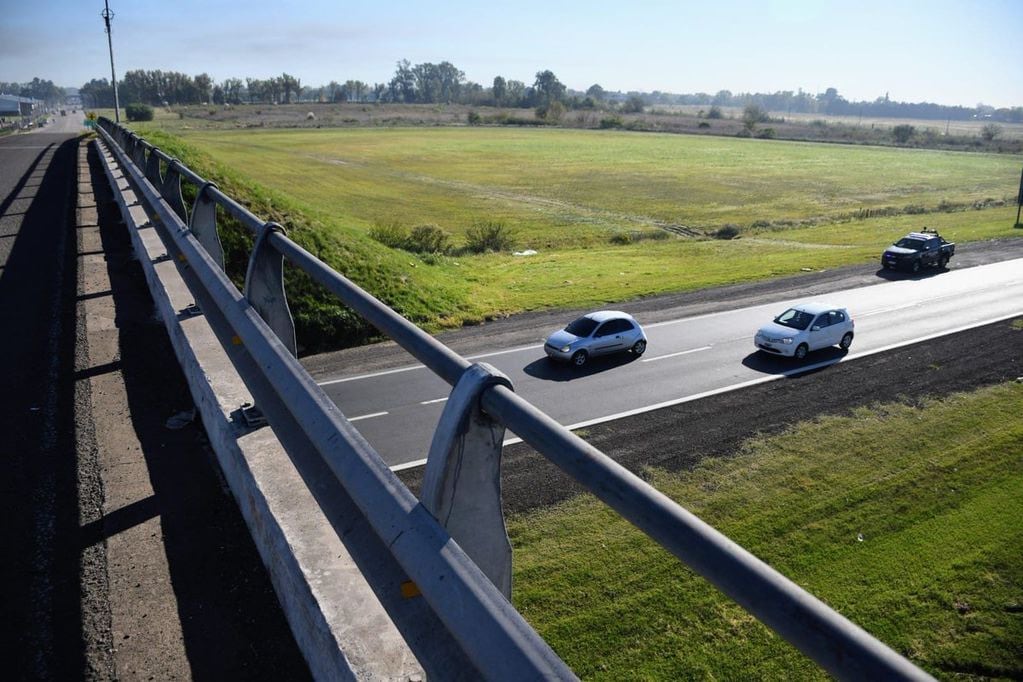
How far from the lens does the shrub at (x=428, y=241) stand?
32.8 metres

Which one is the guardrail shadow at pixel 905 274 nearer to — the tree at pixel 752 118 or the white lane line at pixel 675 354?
the white lane line at pixel 675 354

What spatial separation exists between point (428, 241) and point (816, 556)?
2562cm

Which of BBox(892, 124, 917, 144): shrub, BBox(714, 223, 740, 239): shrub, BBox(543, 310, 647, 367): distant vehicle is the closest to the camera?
BBox(543, 310, 647, 367): distant vehicle

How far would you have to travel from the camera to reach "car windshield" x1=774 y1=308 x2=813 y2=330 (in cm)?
1989

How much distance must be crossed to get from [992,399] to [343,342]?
50.9 feet

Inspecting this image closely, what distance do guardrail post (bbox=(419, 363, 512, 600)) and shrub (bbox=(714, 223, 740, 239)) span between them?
41.5 metres

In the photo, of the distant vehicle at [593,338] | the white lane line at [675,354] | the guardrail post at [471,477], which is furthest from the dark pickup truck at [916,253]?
the guardrail post at [471,477]

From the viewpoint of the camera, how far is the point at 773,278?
29.2 meters

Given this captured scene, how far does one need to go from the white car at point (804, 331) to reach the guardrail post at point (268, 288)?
17096mm

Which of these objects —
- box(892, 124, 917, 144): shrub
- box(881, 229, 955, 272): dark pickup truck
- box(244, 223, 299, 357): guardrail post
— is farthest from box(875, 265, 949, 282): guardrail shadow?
box(892, 124, 917, 144): shrub

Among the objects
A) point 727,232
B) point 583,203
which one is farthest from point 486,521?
point 583,203

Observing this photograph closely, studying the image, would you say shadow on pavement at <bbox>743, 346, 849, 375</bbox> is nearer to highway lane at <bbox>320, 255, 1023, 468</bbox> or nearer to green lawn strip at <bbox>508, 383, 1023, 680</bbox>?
highway lane at <bbox>320, 255, 1023, 468</bbox>

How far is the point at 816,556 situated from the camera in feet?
35.4

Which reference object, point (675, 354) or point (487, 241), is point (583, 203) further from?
point (675, 354)
